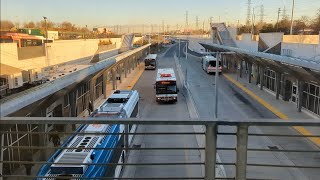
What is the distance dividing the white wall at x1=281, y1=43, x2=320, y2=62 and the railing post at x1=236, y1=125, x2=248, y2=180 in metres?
20.0

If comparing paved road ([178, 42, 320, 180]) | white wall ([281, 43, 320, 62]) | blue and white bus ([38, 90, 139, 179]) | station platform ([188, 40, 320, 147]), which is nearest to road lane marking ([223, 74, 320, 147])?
station platform ([188, 40, 320, 147])

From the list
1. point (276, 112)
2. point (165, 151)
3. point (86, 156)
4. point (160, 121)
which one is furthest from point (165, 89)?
point (160, 121)

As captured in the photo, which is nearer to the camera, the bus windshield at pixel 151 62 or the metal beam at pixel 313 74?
the metal beam at pixel 313 74

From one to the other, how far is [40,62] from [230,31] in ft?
149

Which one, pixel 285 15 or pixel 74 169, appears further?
pixel 285 15

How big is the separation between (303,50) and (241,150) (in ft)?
74.4

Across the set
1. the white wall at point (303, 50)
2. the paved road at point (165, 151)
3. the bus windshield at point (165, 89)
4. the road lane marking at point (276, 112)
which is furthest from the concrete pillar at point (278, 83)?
the bus windshield at point (165, 89)

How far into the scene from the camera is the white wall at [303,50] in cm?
2119

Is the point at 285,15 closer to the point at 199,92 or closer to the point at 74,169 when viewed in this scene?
the point at 199,92

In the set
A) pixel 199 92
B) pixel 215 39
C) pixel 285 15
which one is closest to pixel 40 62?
pixel 199 92

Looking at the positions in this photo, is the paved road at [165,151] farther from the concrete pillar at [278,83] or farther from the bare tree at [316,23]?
the bare tree at [316,23]

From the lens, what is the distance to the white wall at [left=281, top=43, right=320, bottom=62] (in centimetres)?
2119

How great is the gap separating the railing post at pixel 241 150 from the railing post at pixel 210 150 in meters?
0.20

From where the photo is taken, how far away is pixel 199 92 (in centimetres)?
3052
